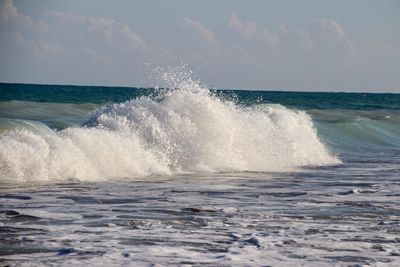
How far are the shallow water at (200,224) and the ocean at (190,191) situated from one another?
1 cm

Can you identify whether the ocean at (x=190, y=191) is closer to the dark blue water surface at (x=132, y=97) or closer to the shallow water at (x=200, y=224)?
the shallow water at (x=200, y=224)

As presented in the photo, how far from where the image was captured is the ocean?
7527 millimetres

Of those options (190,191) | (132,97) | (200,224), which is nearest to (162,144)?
(190,191)

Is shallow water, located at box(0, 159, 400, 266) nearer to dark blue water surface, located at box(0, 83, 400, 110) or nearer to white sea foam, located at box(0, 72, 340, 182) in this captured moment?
white sea foam, located at box(0, 72, 340, 182)

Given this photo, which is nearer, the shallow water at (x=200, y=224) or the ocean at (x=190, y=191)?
the shallow water at (x=200, y=224)

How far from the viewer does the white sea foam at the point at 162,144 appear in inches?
527

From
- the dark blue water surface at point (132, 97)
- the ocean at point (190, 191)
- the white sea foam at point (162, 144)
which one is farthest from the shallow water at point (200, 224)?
the dark blue water surface at point (132, 97)

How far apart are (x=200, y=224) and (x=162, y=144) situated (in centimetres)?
738

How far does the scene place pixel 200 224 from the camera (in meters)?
8.95

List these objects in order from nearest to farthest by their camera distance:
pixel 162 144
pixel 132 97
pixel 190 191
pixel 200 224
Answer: pixel 200 224 → pixel 190 191 → pixel 162 144 → pixel 132 97

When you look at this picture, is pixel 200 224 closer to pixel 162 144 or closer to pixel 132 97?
pixel 162 144

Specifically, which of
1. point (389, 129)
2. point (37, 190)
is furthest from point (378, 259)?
point (389, 129)

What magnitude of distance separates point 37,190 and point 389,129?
2527 centimetres

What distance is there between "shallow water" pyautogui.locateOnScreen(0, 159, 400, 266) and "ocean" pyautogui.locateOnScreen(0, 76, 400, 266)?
15 millimetres
